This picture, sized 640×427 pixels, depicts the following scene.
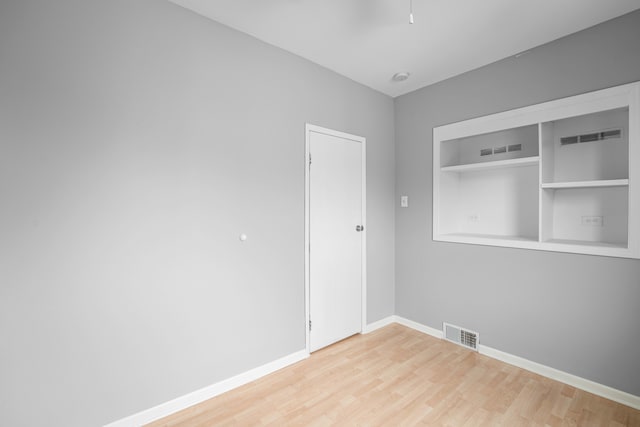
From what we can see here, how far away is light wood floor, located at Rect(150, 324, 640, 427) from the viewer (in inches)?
73.2

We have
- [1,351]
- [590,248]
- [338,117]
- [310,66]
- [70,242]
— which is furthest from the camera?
[338,117]

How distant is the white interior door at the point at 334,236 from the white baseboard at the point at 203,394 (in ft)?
1.13

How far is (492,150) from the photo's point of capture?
300 cm

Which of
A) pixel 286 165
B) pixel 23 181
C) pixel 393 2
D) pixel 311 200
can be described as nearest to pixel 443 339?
pixel 311 200

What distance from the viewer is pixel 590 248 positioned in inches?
84.5

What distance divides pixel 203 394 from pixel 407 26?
311 centimetres

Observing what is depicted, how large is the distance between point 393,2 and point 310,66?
3.19ft

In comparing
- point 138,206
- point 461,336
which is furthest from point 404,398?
point 138,206

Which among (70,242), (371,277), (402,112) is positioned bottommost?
(371,277)

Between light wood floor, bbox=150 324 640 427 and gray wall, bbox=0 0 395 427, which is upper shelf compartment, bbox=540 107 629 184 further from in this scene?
gray wall, bbox=0 0 395 427

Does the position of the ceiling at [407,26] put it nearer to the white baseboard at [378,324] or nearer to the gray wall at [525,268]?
the gray wall at [525,268]

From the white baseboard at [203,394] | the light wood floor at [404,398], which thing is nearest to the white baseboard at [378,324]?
the light wood floor at [404,398]

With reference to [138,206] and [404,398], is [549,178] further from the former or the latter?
[138,206]

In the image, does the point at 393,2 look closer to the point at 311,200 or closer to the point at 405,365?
the point at 311,200
